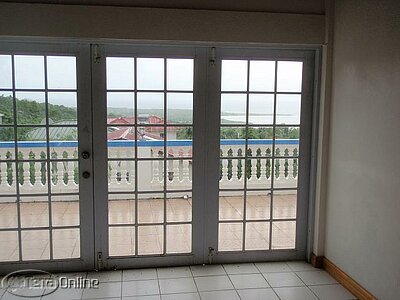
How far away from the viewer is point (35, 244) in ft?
11.8

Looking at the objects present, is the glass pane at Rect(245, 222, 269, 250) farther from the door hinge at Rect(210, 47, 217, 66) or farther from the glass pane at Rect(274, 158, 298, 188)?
the door hinge at Rect(210, 47, 217, 66)

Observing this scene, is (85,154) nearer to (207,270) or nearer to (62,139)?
(62,139)

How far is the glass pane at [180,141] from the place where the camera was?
12.1 ft

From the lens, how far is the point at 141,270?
368 centimetres

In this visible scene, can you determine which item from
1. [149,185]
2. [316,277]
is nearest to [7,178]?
[149,185]

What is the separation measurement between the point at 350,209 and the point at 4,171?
2.85 metres

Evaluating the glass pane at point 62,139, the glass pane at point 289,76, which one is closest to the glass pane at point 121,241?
the glass pane at point 62,139

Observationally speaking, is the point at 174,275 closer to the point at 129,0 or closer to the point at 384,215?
the point at 384,215

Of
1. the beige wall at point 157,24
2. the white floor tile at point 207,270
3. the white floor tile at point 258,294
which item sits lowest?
the white floor tile at point 258,294

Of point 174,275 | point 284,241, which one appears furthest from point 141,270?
point 284,241

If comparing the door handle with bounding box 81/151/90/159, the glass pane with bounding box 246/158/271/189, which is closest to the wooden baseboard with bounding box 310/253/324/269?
the glass pane with bounding box 246/158/271/189

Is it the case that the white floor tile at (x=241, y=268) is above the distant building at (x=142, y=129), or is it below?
below

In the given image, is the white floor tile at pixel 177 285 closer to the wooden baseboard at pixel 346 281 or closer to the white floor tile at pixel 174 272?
the white floor tile at pixel 174 272

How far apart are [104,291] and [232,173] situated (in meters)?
1.48
